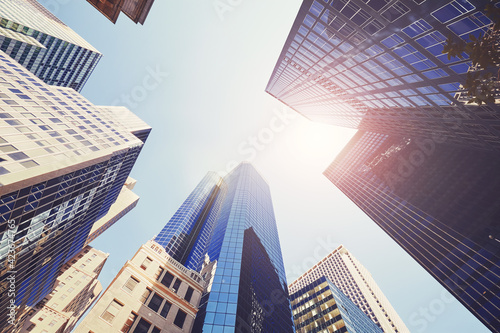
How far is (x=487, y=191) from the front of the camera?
51094 mm

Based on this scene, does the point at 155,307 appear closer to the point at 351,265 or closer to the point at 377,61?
the point at 377,61

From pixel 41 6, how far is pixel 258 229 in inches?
6655

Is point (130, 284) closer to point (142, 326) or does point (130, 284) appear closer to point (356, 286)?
point (142, 326)

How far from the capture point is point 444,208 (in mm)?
60094

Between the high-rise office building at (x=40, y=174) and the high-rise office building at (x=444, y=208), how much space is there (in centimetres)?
8241

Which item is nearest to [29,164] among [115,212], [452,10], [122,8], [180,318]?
[122,8]

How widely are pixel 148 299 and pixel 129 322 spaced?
2974mm

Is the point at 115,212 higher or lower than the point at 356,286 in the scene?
lower

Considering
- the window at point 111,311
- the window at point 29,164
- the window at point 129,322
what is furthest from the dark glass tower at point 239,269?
the window at point 29,164

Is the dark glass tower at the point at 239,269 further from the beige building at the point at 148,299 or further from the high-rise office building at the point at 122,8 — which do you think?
the high-rise office building at the point at 122,8

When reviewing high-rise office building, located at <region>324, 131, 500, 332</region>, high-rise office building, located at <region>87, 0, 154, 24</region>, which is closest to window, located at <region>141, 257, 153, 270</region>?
high-rise office building, located at <region>87, 0, 154, 24</region>

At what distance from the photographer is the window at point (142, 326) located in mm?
22362

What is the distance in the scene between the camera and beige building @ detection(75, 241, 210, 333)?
70.3ft

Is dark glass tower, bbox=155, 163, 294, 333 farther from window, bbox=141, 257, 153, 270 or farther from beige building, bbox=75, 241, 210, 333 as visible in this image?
window, bbox=141, 257, 153, 270
